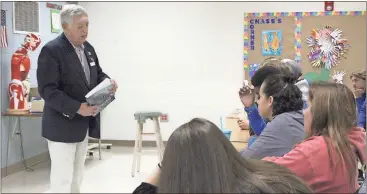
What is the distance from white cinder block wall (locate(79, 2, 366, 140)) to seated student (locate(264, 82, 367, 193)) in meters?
4.16

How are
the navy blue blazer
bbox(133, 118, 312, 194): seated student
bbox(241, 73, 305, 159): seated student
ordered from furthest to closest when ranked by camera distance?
1. the navy blue blazer
2. bbox(241, 73, 305, 159): seated student
3. bbox(133, 118, 312, 194): seated student

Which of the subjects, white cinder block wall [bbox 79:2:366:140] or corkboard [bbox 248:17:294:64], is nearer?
corkboard [bbox 248:17:294:64]

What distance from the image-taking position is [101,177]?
4.20m

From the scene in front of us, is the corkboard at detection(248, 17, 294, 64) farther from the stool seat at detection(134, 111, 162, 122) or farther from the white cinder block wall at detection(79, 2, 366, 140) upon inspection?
the stool seat at detection(134, 111, 162, 122)

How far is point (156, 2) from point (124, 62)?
933 millimetres

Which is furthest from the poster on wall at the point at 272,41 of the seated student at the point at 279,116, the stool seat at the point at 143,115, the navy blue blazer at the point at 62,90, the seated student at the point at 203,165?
the seated student at the point at 203,165

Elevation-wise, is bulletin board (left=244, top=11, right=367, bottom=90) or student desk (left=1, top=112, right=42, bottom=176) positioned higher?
bulletin board (left=244, top=11, right=367, bottom=90)

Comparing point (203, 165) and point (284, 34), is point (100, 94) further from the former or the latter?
point (284, 34)

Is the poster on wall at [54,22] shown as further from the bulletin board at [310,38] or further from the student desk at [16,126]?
the bulletin board at [310,38]

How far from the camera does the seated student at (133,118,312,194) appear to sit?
0.78m

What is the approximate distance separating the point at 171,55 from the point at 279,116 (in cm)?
411

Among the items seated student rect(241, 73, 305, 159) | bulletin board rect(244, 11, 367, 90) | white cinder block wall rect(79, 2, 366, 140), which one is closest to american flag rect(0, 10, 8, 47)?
white cinder block wall rect(79, 2, 366, 140)

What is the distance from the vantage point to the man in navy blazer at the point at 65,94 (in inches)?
95.9

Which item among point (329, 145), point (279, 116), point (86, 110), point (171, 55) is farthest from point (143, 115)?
point (329, 145)
